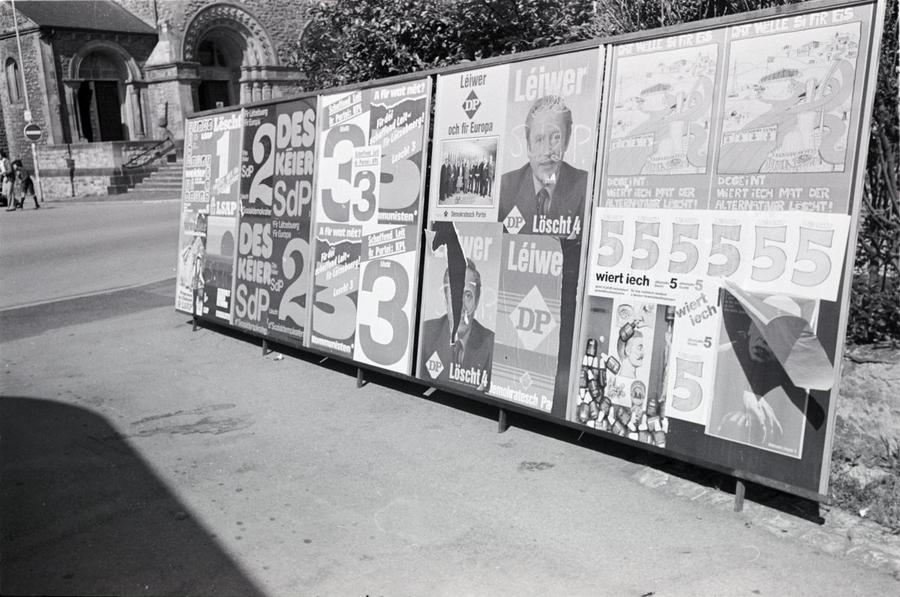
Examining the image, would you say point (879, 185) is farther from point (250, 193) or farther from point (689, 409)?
point (250, 193)

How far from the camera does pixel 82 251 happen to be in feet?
47.6

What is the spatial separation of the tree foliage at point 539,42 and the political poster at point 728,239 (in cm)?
124

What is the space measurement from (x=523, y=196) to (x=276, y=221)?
3.18m

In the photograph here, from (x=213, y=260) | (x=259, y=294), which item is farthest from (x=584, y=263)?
(x=213, y=260)

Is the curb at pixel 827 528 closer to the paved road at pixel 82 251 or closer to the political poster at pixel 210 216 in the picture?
the political poster at pixel 210 216

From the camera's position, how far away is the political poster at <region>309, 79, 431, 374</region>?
6.07 meters

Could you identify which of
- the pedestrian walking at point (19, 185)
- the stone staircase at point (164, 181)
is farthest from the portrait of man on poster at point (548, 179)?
the pedestrian walking at point (19, 185)

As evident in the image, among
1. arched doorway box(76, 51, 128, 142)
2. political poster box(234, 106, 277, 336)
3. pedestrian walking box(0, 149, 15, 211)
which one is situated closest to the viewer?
political poster box(234, 106, 277, 336)

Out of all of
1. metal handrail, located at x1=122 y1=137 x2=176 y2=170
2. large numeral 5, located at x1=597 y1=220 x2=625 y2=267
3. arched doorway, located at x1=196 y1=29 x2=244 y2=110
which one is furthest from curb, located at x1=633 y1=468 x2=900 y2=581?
arched doorway, located at x1=196 y1=29 x2=244 y2=110

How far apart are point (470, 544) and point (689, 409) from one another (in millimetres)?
1457

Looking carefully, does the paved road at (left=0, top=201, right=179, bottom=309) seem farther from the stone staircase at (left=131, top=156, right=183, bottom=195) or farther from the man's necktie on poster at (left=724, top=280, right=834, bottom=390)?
the man's necktie on poster at (left=724, top=280, right=834, bottom=390)

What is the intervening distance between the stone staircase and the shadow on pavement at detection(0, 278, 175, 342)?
51.7 ft

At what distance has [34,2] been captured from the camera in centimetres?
3130

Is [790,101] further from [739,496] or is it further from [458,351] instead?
[458,351]
